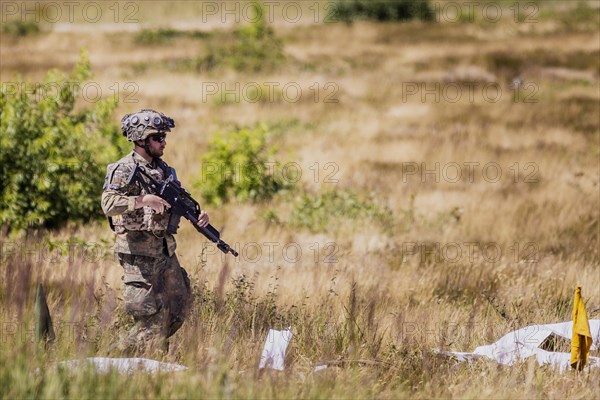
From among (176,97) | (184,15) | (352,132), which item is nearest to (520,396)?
(352,132)

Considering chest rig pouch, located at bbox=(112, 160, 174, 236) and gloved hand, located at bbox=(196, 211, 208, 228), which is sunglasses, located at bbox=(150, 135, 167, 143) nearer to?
chest rig pouch, located at bbox=(112, 160, 174, 236)

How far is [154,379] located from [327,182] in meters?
8.79

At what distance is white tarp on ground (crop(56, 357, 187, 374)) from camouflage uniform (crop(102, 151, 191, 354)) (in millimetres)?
625

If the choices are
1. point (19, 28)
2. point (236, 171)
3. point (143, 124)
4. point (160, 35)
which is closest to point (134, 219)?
point (143, 124)

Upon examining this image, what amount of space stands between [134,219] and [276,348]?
1047 millimetres

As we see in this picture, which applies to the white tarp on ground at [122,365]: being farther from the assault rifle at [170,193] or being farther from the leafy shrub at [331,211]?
the leafy shrub at [331,211]

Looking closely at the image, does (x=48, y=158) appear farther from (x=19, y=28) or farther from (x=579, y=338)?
(x=19, y=28)

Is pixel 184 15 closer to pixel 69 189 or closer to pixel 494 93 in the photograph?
pixel 494 93

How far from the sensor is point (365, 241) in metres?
9.10

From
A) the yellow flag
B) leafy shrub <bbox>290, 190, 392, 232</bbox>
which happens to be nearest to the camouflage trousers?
the yellow flag

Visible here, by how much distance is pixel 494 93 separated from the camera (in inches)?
845

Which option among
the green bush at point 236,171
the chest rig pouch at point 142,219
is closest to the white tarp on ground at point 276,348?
the chest rig pouch at point 142,219

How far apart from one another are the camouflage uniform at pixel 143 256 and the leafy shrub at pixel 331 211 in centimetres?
473

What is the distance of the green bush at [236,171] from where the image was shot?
439 inches
